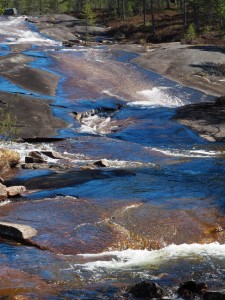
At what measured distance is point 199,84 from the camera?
38.6m

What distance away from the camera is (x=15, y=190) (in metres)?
16.1

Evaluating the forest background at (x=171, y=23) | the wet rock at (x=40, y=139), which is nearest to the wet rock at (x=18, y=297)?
the wet rock at (x=40, y=139)

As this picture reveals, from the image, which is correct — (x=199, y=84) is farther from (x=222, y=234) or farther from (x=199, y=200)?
(x=222, y=234)

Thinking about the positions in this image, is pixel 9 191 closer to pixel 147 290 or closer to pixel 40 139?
pixel 147 290

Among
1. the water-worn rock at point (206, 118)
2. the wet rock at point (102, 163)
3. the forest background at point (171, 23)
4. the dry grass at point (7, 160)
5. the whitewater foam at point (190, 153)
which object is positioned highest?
the forest background at point (171, 23)

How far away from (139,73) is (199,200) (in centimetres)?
2743

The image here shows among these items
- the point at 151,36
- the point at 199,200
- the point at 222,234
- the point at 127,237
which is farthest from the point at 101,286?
the point at 151,36

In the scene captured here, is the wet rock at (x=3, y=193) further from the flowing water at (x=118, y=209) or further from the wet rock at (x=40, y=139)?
the wet rock at (x=40, y=139)

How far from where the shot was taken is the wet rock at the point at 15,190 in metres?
15.9

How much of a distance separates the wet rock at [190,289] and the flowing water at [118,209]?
1.02 ft

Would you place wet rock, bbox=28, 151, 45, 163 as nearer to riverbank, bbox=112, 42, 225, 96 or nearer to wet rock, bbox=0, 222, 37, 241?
wet rock, bbox=0, 222, 37, 241

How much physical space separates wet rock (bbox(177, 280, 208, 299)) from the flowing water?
1.02 ft

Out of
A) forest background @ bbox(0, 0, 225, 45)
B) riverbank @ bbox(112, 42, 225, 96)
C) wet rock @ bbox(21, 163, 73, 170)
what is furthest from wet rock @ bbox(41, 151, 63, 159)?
forest background @ bbox(0, 0, 225, 45)

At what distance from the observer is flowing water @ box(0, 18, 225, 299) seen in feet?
33.6
